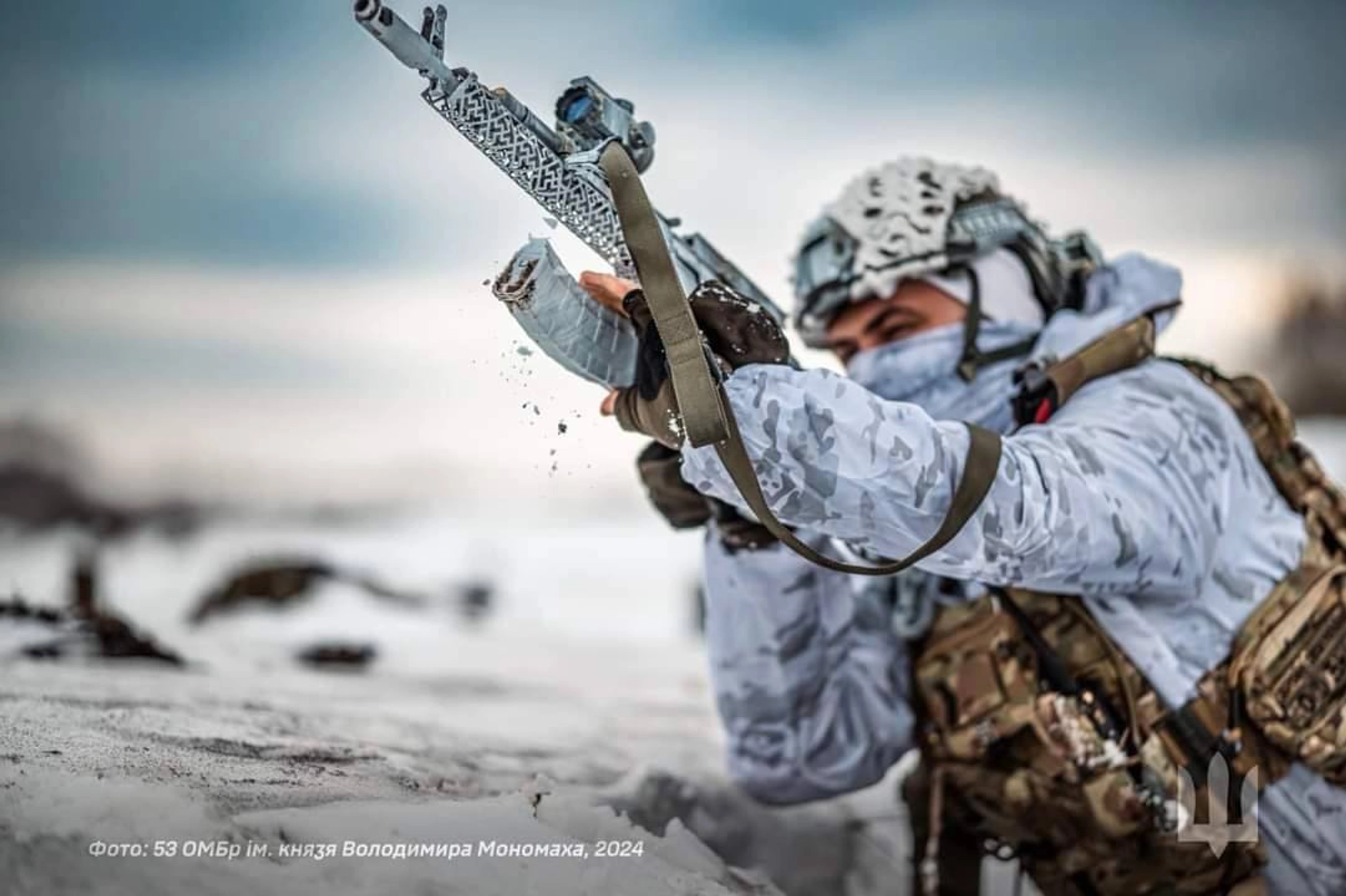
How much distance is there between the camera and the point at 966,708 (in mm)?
2330

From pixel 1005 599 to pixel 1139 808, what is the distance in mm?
462

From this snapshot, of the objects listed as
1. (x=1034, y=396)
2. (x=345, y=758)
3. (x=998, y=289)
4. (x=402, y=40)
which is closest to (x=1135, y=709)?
(x=1034, y=396)

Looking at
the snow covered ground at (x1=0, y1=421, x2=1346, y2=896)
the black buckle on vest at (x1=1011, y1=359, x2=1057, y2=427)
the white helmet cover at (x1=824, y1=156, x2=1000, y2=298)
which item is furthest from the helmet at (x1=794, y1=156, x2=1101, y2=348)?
the snow covered ground at (x1=0, y1=421, x2=1346, y2=896)

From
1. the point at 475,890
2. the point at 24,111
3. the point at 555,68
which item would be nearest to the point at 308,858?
the point at 475,890

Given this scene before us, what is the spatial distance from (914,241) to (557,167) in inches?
40.5

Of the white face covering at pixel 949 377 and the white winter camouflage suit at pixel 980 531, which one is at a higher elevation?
the white face covering at pixel 949 377

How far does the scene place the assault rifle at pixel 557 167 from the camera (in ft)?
4.83

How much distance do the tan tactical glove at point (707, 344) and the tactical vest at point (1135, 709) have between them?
0.76 m

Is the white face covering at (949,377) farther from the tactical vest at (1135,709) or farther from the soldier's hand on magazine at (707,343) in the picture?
the soldier's hand on magazine at (707,343)

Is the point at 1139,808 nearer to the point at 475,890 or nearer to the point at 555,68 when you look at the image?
the point at 475,890

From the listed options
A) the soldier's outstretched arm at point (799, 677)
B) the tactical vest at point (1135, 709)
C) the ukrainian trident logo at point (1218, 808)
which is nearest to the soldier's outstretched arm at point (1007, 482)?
the tactical vest at point (1135, 709)

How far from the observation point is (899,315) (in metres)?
2.41

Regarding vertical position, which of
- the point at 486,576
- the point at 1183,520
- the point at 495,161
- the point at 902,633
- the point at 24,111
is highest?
the point at 24,111

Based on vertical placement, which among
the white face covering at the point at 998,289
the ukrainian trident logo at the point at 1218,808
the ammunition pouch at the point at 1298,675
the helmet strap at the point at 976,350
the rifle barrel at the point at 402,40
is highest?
the rifle barrel at the point at 402,40
